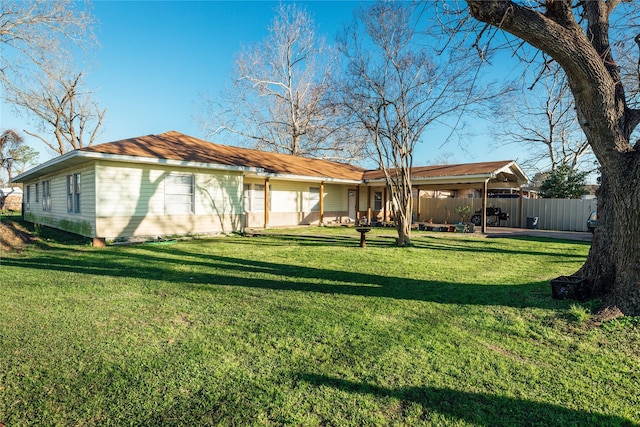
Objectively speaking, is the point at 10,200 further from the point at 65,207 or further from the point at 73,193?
the point at 73,193

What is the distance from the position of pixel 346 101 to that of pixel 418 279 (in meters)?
8.82

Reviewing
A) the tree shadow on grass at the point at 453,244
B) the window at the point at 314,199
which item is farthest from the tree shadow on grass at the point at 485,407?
the window at the point at 314,199

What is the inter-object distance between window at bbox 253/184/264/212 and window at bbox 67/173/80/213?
7.00 metres

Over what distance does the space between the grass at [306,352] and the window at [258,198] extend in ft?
33.2

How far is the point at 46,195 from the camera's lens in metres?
16.2

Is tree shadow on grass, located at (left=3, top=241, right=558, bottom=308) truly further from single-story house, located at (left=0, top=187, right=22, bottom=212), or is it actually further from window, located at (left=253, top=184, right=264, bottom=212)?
single-story house, located at (left=0, top=187, right=22, bottom=212)

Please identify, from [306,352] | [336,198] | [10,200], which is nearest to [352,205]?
[336,198]

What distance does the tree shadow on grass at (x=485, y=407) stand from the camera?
89.6 inches

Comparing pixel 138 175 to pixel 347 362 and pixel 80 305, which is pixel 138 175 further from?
pixel 347 362

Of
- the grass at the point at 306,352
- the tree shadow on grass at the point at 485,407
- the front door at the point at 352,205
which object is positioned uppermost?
the front door at the point at 352,205

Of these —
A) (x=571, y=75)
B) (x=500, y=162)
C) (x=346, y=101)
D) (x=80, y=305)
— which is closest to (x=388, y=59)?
(x=346, y=101)

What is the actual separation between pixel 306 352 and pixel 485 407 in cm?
156

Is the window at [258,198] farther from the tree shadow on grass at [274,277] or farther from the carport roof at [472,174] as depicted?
the tree shadow on grass at [274,277]

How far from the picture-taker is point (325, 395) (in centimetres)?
255
